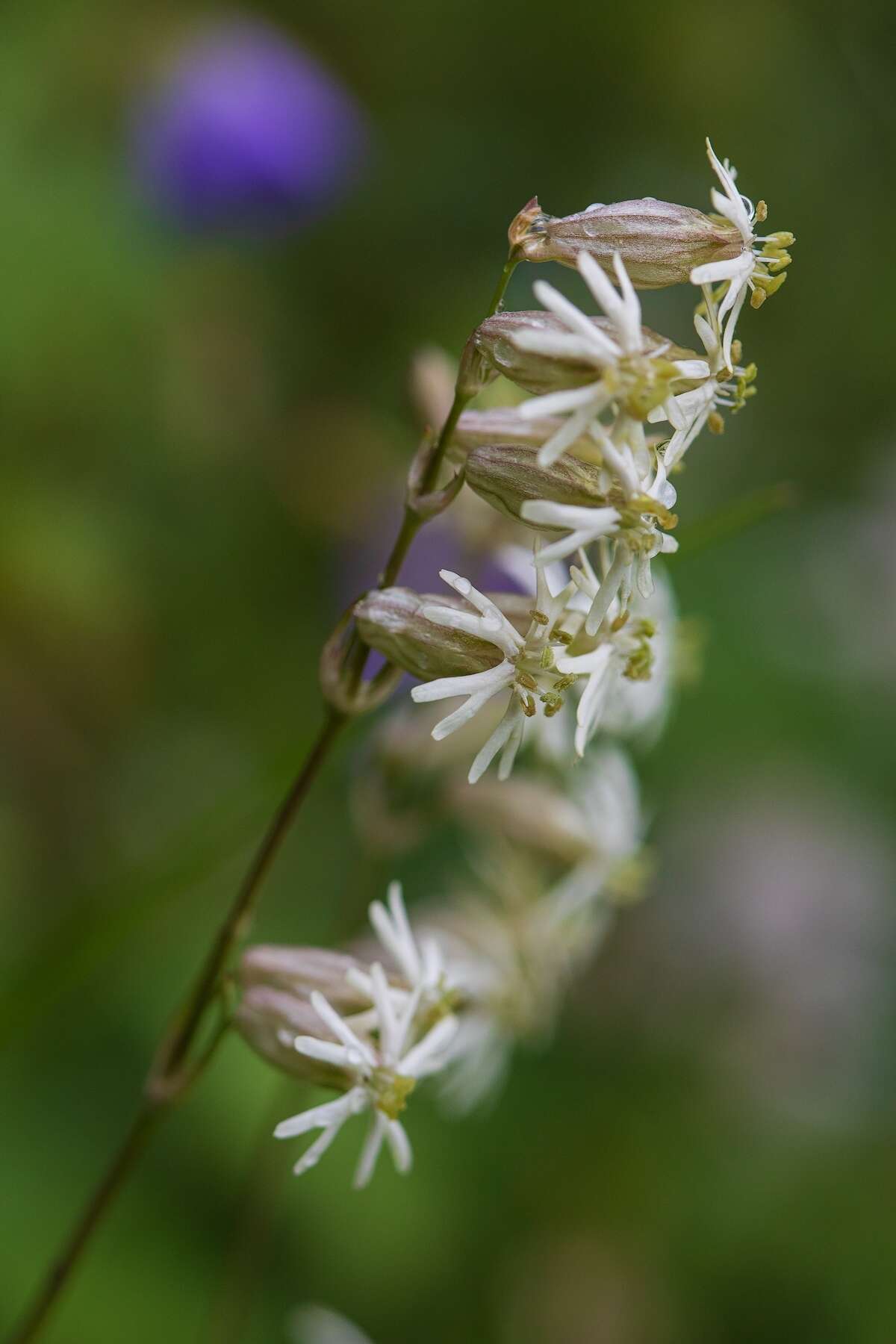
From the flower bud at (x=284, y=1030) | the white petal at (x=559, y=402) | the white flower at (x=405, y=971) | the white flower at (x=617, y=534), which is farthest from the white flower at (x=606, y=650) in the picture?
the flower bud at (x=284, y=1030)

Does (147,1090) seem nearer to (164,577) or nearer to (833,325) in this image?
(164,577)

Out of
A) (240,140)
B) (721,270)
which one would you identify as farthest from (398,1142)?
(240,140)

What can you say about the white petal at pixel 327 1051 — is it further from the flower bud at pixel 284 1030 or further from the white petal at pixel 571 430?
the white petal at pixel 571 430

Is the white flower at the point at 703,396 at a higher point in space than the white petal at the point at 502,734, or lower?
higher

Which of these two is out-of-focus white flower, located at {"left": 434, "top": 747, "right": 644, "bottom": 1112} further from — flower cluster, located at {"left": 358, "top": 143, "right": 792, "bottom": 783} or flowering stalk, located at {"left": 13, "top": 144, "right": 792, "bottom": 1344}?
flower cluster, located at {"left": 358, "top": 143, "right": 792, "bottom": 783}

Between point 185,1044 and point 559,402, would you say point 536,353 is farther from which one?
point 185,1044

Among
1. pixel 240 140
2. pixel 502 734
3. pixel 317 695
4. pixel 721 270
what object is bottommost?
pixel 317 695

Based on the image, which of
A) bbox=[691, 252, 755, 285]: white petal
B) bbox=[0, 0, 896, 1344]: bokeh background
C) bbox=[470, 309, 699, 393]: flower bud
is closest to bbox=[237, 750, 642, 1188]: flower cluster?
bbox=[0, 0, 896, 1344]: bokeh background
